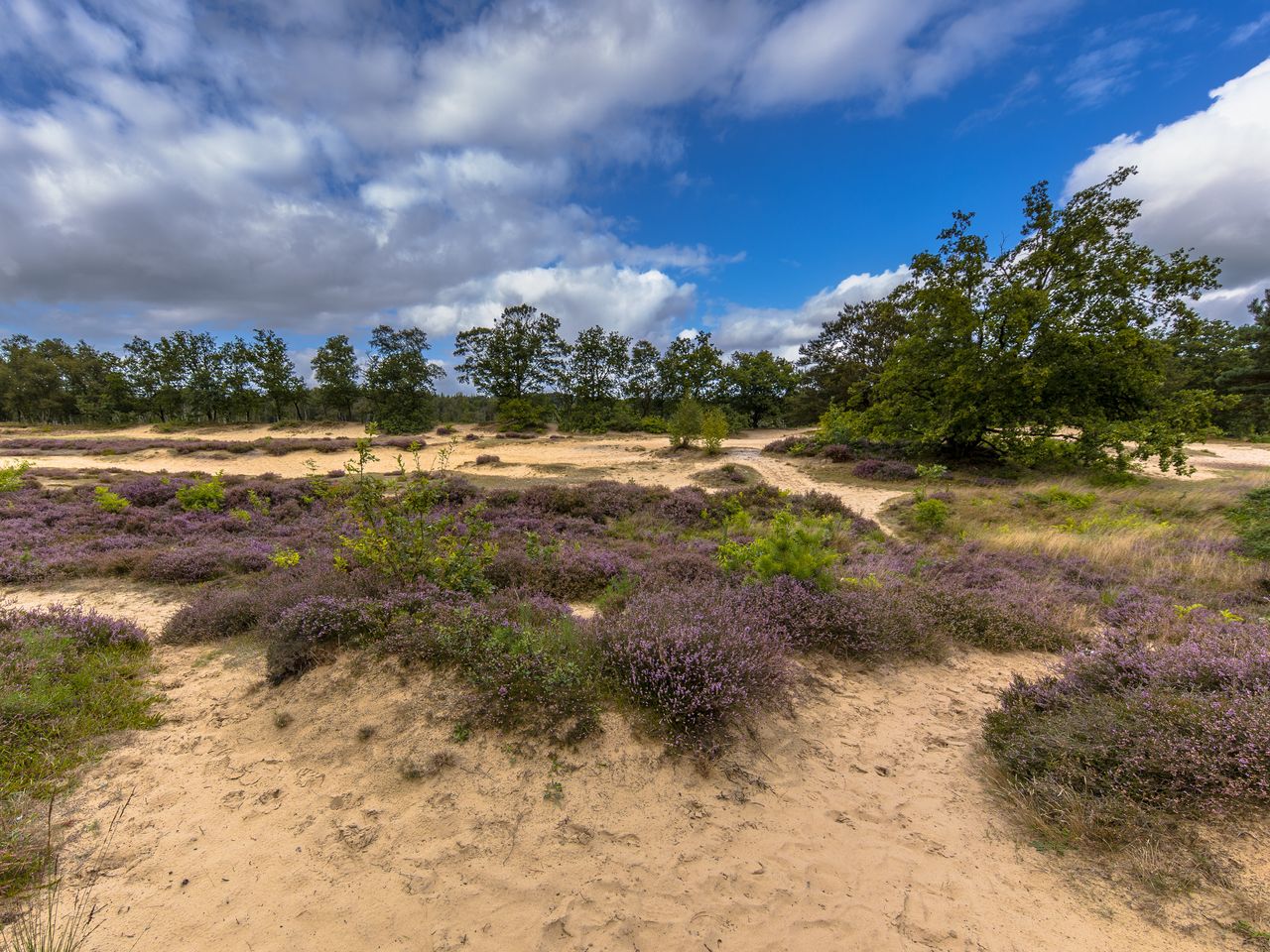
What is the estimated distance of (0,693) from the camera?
12.0 ft

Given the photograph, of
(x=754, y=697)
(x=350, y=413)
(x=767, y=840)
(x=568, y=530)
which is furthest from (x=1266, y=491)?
(x=350, y=413)

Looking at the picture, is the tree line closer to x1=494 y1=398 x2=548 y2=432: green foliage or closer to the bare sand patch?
x1=494 y1=398 x2=548 y2=432: green foliage

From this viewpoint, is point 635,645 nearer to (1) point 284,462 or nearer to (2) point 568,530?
(2) point 568,530

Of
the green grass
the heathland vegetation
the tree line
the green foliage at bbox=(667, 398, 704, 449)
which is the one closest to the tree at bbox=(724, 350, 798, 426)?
the tree line

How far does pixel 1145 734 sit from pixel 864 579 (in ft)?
11.5

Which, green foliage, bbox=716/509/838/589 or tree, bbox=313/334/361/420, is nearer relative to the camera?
green foliage, bbox=716/509/838/589

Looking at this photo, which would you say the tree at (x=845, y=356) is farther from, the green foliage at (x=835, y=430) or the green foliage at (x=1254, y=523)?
the green foliage at (x=1254, y=523)

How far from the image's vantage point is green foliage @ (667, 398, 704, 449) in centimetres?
2716

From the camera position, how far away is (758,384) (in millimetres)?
43031

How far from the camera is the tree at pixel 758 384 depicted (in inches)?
1689

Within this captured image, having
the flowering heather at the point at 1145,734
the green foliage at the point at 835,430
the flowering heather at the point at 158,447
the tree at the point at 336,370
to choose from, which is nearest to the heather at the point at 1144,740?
the flowering heather at the point at 1145,734

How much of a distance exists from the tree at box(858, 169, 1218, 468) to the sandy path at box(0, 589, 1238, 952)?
1728cm

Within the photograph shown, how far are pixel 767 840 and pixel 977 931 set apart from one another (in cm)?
110

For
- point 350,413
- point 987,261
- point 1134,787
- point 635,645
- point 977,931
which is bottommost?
point 977,931
